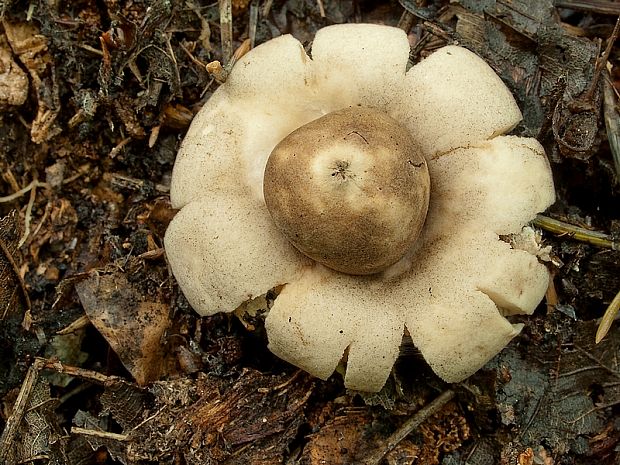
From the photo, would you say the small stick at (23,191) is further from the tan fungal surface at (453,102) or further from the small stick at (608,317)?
the small stick at (608,317)

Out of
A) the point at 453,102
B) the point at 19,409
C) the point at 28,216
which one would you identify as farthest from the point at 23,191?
the point at 453,102

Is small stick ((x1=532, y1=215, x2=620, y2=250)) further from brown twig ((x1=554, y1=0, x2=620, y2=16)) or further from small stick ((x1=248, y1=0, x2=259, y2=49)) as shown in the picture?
A: small stick ((x1=248, y1=0, x2=259, y2=49))

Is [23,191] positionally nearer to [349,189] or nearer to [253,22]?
[253,22]

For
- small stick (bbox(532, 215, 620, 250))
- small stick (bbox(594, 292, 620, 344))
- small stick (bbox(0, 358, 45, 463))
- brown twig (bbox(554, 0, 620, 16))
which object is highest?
brown twig (bbox(554, 0, 620, 16))

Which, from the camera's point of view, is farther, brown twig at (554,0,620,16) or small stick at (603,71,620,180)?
brown twig at (554,0,620,16)

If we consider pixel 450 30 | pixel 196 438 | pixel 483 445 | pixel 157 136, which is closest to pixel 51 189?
pixel 157 136

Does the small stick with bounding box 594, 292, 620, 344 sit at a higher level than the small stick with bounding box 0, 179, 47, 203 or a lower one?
lower

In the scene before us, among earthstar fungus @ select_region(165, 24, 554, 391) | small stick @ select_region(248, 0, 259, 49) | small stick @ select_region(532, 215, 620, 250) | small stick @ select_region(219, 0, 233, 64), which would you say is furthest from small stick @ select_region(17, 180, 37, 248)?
small stick @ select_region(532, 215, 620, 250)

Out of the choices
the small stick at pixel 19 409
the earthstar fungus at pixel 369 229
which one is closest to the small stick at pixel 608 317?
the earthstar fungus at pixel 369 229
